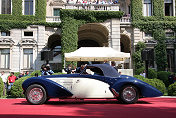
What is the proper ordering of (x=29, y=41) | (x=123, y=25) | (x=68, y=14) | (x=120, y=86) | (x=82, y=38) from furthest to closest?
(x=82, y=38) → (x=123, y=25) → (x=29, y=41) → (x=68, y=14) → (x=120, y=86)

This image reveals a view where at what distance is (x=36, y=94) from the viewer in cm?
701

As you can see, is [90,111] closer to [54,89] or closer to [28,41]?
[54,89]

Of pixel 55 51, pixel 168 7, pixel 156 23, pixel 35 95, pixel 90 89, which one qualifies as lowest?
pixel 35 95

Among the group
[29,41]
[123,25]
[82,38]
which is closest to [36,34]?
[29,41]

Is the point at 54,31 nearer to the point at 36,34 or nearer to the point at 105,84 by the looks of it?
the point at 36,34

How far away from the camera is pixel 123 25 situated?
24438 mm

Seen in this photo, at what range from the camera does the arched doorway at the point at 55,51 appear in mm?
24291

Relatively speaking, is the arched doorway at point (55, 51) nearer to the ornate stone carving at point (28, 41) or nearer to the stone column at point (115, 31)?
the ornate stone carving at point (28, 41)

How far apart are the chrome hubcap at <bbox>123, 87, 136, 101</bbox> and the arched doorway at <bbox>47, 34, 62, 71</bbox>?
16979 millimetres

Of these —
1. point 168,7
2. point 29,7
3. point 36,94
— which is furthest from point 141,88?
point 168,7

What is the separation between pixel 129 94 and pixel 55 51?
22.8 meters

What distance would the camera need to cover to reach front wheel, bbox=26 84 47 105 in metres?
6.98

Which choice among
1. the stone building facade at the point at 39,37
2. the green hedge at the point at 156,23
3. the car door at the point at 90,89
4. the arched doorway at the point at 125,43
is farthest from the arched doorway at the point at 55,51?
the car door at the point at 90,89

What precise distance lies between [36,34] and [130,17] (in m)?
12.6
